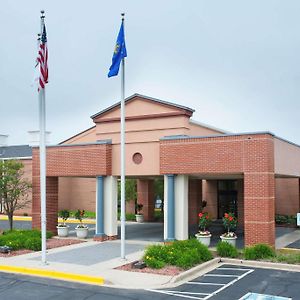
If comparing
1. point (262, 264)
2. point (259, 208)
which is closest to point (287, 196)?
point (259, 208)

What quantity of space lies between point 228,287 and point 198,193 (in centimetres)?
2129

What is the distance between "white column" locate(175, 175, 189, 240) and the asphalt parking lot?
540cm

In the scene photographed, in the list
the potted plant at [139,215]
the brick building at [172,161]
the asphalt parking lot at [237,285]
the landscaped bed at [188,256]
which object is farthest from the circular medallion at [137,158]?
the potted plant at [139,215]

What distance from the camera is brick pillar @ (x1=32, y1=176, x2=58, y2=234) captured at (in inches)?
1086

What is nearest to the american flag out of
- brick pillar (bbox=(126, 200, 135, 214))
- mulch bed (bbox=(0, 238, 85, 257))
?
mulch bed (bbox=(0, 238, 85, 257))

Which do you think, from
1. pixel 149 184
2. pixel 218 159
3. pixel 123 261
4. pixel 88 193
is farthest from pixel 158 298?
pixel 88 193

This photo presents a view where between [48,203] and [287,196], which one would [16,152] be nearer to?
[48,203]

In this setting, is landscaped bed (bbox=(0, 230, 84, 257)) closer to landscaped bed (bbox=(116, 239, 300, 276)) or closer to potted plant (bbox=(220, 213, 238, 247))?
landscaped bed (bbox=(116, 239, 300, 276))

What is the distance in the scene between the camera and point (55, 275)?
648 inches

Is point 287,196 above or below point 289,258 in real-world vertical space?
above

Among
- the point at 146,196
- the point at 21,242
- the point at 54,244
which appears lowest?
the point at 54,244

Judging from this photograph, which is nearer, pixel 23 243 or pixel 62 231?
pixel 23 243

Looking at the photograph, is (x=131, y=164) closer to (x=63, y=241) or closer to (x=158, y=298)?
(x=63, y=241)

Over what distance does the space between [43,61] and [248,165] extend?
9.92 metres
